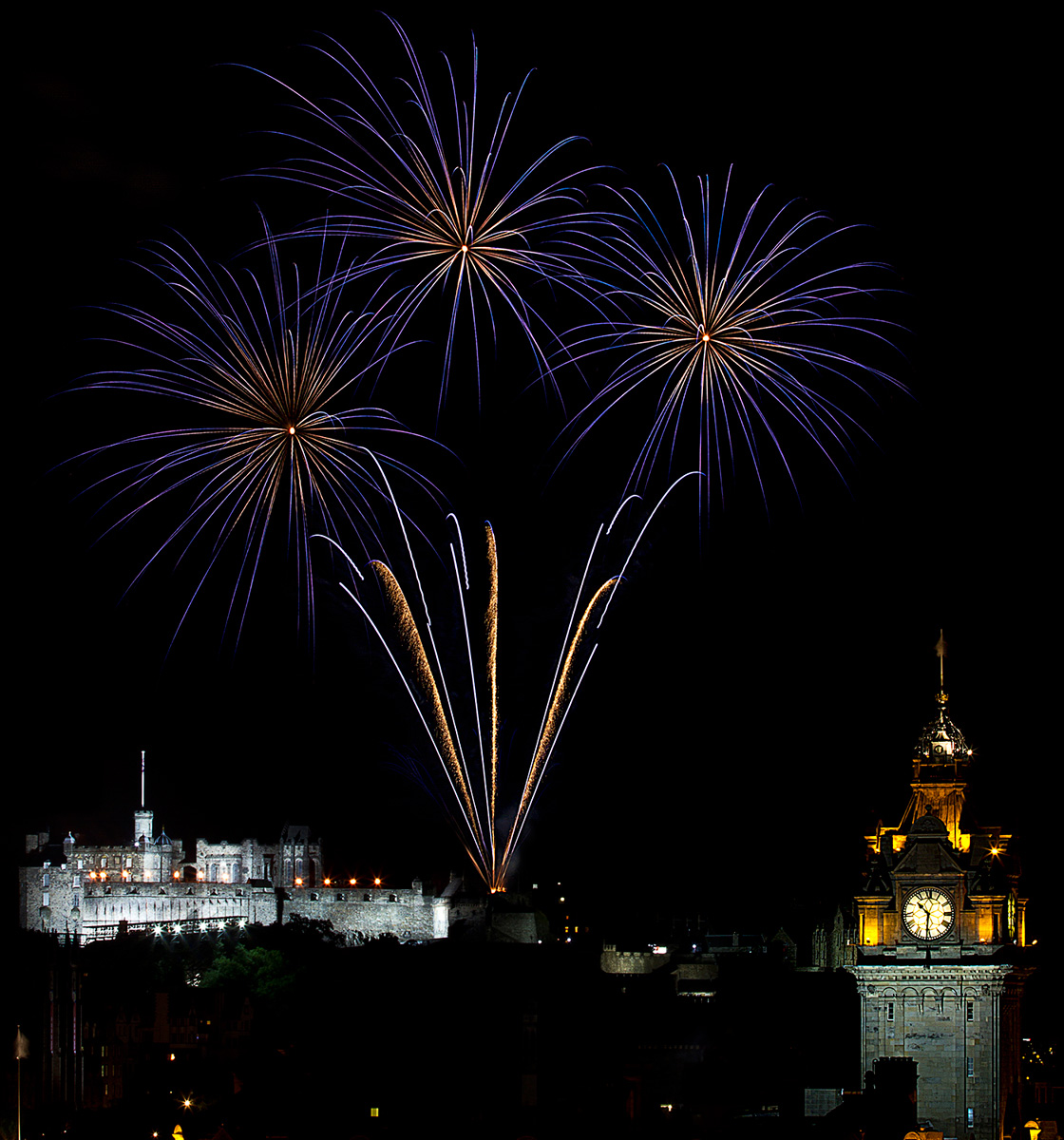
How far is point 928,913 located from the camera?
34906 mm

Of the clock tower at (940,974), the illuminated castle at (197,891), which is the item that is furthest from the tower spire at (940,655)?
the illuminated castle at (197,891)

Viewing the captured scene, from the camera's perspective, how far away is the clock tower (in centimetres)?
3406

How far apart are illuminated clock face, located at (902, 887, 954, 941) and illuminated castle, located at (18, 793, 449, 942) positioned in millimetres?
42525

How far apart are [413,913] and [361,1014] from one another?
22.2 meters

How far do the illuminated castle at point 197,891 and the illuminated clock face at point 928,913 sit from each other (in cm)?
4253

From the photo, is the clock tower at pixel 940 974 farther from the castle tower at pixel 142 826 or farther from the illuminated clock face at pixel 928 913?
the castle tower at pixel 142 826

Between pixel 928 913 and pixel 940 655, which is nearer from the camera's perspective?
pixel 928 913

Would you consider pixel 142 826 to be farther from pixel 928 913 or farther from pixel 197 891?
pixel 928 913

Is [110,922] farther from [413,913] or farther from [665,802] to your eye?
[665,802]

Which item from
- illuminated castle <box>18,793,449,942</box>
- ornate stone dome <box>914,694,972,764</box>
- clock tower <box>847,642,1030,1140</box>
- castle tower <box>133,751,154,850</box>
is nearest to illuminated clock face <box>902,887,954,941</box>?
clock tower <box>847,642,1030,1140</box>

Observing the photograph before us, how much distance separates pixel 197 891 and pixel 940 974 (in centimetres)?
5654

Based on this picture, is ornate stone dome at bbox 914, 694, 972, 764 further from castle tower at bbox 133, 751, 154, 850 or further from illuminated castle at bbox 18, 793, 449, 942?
castle tower at bbox 133, 751, 154, 850

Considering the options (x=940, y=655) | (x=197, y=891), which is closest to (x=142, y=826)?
(x=197, y=891)

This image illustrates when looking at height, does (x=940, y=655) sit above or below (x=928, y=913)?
above
